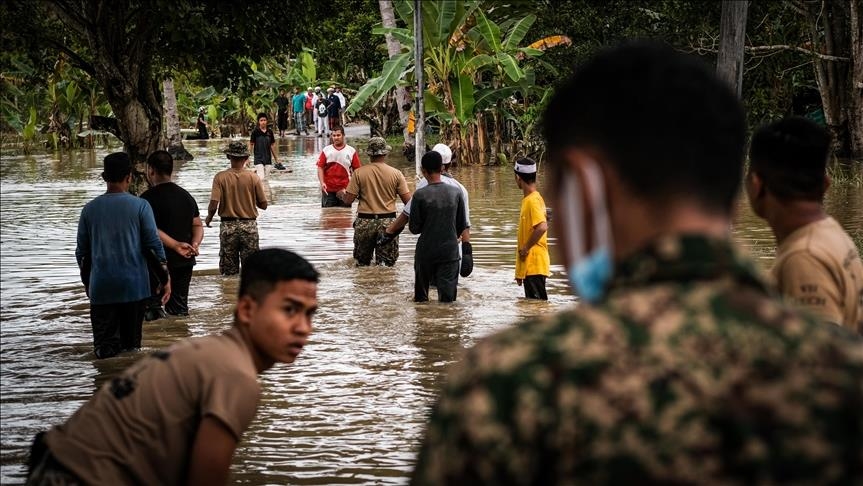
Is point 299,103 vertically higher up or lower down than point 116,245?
higher up

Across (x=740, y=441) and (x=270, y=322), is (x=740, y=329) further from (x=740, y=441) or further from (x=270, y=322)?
(x=270, y=322)

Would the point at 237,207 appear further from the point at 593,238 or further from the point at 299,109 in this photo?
the point at 299,109

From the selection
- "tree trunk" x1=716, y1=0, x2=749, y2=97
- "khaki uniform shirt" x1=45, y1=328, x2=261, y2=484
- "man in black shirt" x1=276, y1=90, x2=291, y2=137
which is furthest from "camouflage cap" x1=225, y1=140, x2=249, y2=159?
"man in black shirt" x1=276, y1=90, x2=291, y2=137

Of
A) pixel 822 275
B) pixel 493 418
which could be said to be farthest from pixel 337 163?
pixel 493 418

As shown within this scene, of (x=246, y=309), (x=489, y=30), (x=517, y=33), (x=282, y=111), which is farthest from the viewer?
(x=282, y=111)

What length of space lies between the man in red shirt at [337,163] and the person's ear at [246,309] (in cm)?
1371

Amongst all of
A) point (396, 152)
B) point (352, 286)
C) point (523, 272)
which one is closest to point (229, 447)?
point (523, 272)

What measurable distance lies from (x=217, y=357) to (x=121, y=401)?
0.29 metres

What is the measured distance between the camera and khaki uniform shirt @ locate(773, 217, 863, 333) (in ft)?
13.6

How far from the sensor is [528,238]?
39.7 feet

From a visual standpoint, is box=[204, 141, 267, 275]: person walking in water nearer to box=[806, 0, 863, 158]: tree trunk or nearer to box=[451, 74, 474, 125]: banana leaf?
box=[451, 74, 474, 125]: banana leaf

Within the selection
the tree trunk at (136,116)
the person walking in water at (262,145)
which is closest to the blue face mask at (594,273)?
the tree trunk at (136,116)

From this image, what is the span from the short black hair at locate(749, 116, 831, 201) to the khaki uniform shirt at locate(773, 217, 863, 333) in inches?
5.1

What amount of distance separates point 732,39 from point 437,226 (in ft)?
13.4
